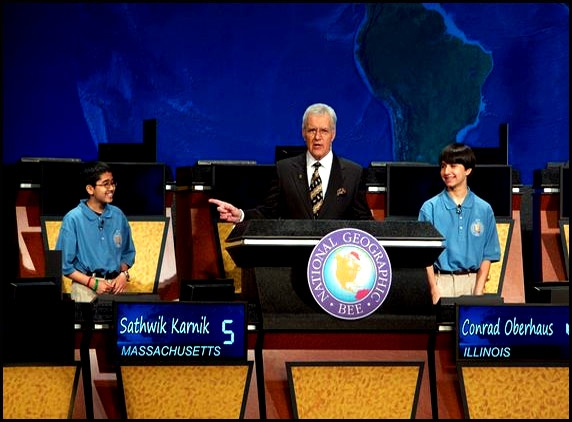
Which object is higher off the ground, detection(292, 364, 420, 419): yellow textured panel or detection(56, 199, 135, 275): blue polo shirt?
detection(56, 199, 135, 275): blue polo shirt

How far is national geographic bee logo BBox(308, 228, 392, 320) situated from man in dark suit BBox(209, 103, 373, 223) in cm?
48

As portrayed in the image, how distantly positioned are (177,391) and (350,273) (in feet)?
2.46

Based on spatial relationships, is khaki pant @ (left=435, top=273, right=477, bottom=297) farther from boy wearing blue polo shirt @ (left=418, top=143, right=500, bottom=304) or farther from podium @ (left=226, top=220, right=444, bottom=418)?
podium @ (left=226, top=220, right=444, bottom=418)

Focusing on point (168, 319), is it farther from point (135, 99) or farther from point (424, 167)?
point (135, 99)

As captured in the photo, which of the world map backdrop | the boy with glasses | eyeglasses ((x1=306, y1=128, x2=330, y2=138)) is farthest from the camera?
the world map backdrop

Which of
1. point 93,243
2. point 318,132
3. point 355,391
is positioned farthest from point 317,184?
point 93,243

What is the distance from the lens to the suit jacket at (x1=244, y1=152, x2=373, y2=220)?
4832 millimetres

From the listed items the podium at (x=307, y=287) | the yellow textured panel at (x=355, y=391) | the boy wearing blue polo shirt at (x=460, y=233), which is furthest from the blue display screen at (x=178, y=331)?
the boy wearing blue polo shirt at (x=460, y=233)

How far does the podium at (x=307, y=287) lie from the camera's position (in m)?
4.36

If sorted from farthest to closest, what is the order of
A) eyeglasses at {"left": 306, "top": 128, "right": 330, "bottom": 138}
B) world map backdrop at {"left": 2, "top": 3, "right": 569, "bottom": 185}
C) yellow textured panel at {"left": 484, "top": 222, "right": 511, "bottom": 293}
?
world map backdrop at {"left": 2, "top": 3, "right": 569, "bottom": 185} → yellow textured panel at {"left": 484, "top": 222, "right": 511, "bottom": 293} → eyeglasses at {"left": 306, "top": 128, "right": 330, "bottom": 138}

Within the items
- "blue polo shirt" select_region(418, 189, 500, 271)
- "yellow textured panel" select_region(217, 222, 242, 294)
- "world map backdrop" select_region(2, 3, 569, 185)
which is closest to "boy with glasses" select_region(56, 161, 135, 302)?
"yellow textured panel" select_region(217, 222, 242, 294)

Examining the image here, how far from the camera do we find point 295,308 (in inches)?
173

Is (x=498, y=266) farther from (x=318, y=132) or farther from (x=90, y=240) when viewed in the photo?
(x=90, y=240)

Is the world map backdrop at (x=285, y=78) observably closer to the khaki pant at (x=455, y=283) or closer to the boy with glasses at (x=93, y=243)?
the boy with glasses at (x=93, y=243)
